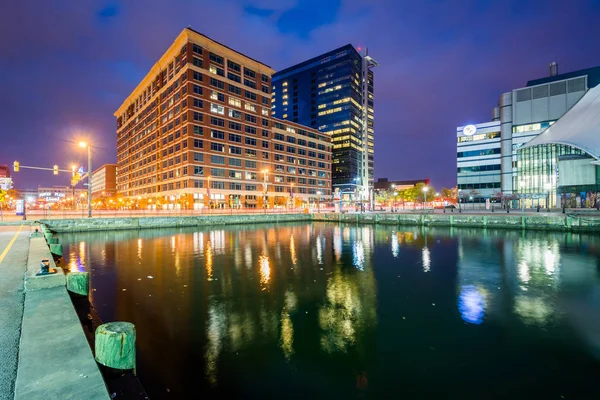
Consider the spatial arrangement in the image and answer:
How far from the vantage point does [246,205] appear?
88.5 m

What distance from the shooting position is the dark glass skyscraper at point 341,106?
152250 mm

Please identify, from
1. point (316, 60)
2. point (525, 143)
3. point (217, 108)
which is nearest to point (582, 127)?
point (525, 143)

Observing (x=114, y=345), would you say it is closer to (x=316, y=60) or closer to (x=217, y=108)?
(x=217, y=108)

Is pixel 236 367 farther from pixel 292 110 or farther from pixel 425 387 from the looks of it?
pixel 292 110

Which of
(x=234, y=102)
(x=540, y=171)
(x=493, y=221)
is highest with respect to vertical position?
(x=234, y=102)

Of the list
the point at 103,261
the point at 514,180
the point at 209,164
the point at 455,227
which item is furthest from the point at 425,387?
the point at 514,180

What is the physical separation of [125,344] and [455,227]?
147 feet

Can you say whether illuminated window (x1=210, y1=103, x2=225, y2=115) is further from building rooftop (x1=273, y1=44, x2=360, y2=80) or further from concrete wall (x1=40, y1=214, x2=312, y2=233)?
building rooftop (x1=273, y1=44, x2=360, y2=80)

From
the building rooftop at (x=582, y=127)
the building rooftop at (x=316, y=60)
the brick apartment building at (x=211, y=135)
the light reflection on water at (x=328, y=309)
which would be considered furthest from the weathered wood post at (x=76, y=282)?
the building rooftop at (x=316, y=60)

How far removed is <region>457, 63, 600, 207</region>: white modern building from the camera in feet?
235

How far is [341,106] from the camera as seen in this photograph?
501 ft

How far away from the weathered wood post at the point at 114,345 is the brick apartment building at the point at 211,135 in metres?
62.3

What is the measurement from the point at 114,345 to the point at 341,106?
519 ft

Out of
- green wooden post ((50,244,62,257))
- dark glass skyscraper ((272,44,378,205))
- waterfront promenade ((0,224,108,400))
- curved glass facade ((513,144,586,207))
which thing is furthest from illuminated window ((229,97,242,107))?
waterfront promenade ((0,224,108,400))
